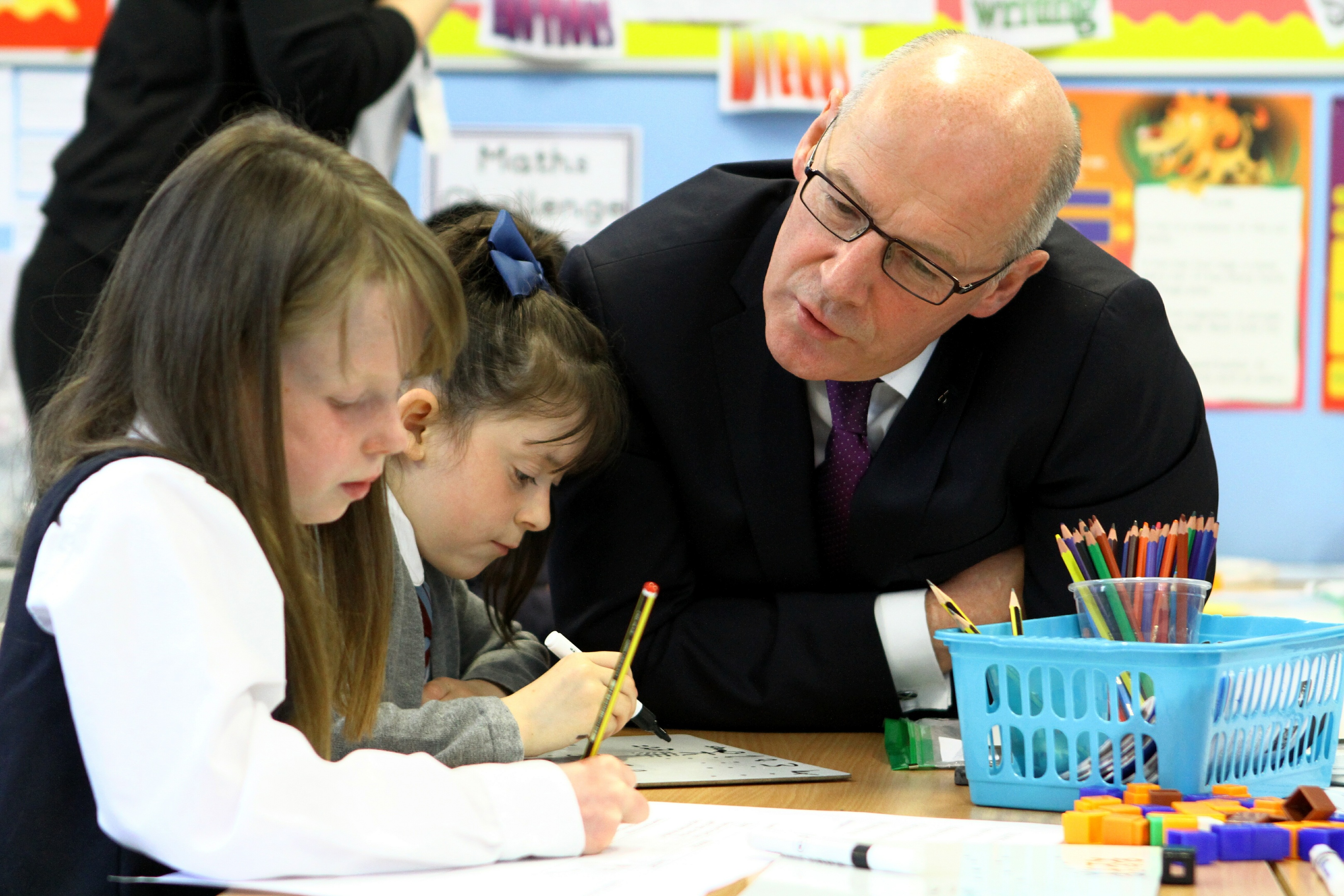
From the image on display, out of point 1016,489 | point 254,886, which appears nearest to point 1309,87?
point 1016,489

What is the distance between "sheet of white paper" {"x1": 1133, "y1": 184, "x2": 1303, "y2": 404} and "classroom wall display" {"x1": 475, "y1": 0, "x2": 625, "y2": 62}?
1232 millimetres

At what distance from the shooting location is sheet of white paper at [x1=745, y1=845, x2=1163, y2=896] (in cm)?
68

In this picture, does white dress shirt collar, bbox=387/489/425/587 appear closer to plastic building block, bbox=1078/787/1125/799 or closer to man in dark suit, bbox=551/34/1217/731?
man in dark suit, bbox=551/34/1217/731

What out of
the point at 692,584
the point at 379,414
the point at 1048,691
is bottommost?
the point at 692,584

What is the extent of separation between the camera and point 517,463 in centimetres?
131

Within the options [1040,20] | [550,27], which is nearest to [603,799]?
[550,27]

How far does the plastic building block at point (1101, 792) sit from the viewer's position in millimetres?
872

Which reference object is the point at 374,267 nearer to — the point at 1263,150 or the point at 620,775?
the point at 620,775

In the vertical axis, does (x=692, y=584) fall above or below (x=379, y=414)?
below

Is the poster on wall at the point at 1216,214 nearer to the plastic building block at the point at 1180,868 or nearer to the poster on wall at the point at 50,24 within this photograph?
the poster on wall at the point at 50,24

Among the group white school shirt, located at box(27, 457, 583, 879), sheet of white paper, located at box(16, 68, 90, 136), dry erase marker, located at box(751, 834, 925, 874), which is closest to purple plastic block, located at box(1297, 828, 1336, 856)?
dry erase marker, located at box(751, 834, 925, 874)

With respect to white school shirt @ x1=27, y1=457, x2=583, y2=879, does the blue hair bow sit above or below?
above

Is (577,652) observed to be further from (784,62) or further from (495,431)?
(784,62)

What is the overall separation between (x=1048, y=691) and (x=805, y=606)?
0.42 m
